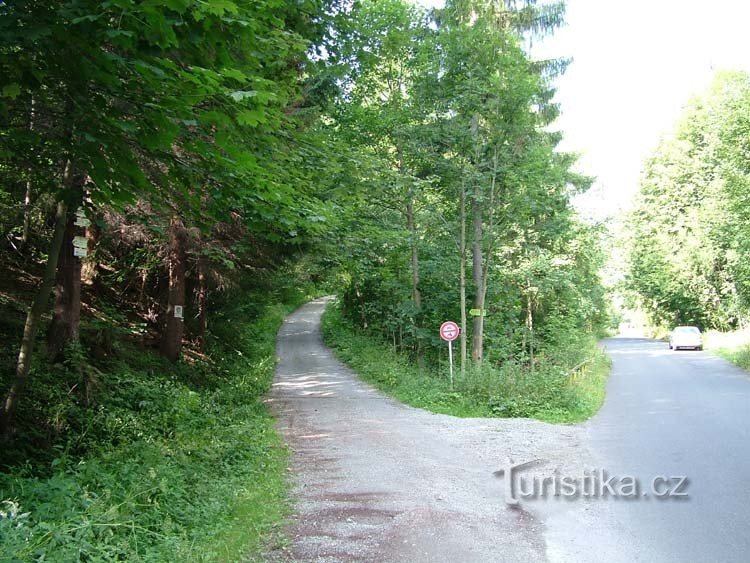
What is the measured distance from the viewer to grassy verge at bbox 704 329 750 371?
2192 cm

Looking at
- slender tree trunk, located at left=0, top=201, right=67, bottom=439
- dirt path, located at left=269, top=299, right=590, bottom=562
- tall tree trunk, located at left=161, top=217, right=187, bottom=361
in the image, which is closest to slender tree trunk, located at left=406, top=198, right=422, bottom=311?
dirt path, located at left=269, top=299, right=590, bottom=562

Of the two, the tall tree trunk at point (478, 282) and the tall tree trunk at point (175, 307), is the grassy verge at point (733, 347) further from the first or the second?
the tall tree trunk at point (175, 307)

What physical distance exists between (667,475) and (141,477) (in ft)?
20.7

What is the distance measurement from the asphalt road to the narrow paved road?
0.8 inches

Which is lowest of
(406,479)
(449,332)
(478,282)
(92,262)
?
(406,479)

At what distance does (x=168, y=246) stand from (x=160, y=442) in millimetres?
6951

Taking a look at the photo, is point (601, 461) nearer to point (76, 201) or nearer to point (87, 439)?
point (87, 439)

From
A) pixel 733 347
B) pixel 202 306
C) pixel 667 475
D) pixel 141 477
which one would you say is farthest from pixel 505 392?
pixel 733 347

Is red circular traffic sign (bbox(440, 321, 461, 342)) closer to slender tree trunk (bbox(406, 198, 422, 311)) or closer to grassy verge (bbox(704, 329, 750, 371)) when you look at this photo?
slender tree trunk (bbox(406, 198, 422, 311))

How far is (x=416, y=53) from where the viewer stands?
18.3 metres

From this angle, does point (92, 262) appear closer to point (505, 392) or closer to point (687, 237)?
point (505, 392)

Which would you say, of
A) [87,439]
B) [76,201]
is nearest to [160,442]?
[87,439]

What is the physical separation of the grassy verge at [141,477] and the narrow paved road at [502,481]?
56 centimetres

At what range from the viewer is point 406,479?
7348 millimetres
